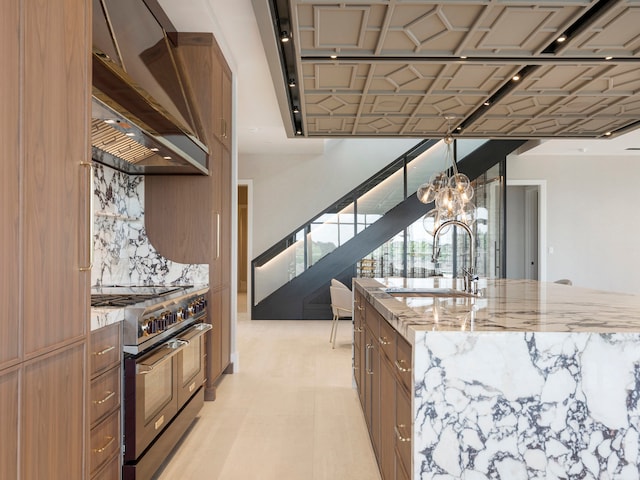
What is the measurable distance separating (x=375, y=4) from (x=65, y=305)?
2.01 meters

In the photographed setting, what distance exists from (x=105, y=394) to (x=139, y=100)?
1.29 m

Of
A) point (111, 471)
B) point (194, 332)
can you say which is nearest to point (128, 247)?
point (194, 332)

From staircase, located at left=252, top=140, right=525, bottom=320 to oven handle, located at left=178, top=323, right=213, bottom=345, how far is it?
15.4 ft

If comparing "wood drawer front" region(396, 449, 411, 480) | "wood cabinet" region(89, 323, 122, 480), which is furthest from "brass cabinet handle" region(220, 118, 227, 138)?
"wood drawer front" region(396, 449, 411, 480)

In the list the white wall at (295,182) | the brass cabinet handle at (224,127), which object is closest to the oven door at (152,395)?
the brass cabinet handle at (224,127)

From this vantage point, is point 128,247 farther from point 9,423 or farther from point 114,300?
point 9,423

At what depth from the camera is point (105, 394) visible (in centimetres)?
213

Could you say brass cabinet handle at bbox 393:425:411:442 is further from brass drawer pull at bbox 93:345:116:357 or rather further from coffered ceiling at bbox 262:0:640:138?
coffered ceiling at bbox 262:0:640:138

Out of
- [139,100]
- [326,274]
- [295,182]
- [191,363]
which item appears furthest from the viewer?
[295,182]

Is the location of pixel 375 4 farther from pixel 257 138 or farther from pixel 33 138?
pixel 257 138

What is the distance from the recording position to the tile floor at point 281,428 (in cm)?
278

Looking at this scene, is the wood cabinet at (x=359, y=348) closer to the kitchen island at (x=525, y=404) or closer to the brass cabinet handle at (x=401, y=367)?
the brass cabinet handle at (x=401, y=367)

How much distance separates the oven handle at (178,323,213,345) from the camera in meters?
3.10

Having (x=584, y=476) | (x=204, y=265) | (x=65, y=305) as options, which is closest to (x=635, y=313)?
(x=584, y=476)
